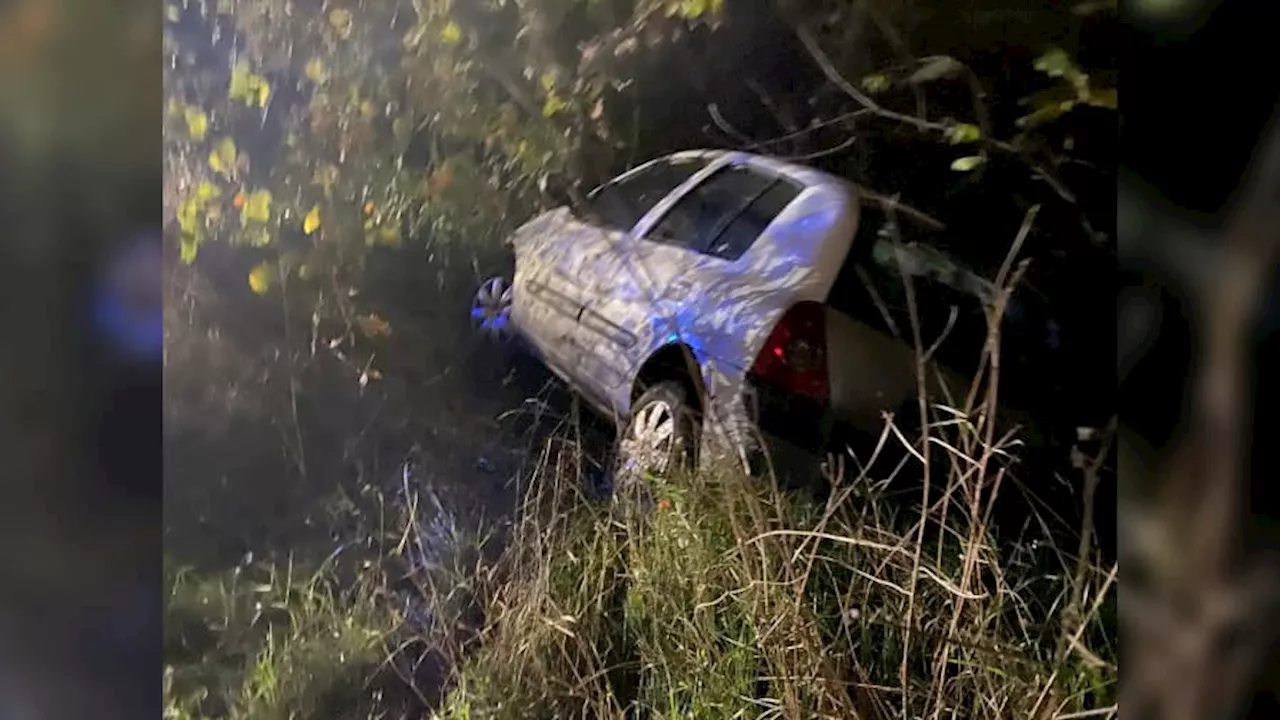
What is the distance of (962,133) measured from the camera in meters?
1.01

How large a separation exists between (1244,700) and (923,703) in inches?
9.7

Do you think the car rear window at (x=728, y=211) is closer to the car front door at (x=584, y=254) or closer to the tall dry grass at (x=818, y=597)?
the car front door at (x=584, y=254)

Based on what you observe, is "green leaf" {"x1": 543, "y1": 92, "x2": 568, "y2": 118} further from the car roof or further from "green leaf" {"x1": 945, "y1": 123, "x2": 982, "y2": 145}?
"green leaf" {"x1": 945, "y1": 123, "x2": 982, "y2": 145}

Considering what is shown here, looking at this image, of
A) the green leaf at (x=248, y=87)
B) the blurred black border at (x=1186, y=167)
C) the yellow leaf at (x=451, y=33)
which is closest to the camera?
the blurred black border at (x=1186, y=167)

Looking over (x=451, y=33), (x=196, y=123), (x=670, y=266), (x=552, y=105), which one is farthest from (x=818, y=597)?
(x=196, y=123)

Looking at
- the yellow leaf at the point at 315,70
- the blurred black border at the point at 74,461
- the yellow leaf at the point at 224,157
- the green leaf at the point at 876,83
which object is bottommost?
the blurred black border at the point at 74,461

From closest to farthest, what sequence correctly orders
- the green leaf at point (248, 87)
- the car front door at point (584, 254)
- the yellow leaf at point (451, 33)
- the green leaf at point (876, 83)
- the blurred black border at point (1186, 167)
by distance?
the blurred black border at point (1186, 167)
the green leaf at point (876, 83)
the car front door at point (584, 254)
the yellow leaf at point (451, 33)
the green leaf at point (248, 87)

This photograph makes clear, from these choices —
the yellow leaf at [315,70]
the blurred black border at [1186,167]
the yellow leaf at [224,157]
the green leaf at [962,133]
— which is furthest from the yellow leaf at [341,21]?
the blurred black border at [1186,167]

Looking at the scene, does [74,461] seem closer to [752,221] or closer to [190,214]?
[190,214]

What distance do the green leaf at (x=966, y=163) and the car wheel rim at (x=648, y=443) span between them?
0.33 m

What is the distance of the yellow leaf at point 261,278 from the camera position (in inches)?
53.0

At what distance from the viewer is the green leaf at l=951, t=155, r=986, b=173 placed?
100 cm

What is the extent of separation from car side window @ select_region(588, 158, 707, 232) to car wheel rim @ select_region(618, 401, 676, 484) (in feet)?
0.60

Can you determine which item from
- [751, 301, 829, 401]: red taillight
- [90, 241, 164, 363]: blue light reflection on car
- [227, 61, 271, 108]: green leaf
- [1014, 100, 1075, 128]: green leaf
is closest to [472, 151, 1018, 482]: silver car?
[751, 301, 829, 401]: red taillight
